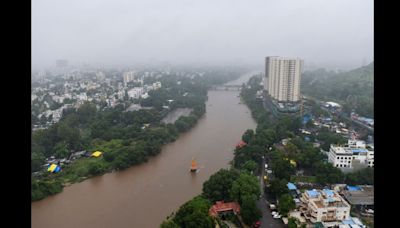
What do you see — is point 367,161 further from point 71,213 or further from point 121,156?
point 71,213

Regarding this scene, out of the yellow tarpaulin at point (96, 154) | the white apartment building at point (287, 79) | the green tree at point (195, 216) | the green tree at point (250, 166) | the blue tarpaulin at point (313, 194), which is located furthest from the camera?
the white apartment building at point (287, 79)

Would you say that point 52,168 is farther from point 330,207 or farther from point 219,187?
point 330,207

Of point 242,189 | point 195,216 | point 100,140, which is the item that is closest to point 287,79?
point 100,140

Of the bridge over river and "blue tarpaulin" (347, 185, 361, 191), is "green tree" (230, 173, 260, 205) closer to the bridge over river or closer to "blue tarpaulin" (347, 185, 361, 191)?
"blue tarpaulin" (347, 185, 361, 191)

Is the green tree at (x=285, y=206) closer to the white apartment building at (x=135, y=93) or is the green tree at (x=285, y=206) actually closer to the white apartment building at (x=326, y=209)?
the white apartment building at (x=326, y=209)

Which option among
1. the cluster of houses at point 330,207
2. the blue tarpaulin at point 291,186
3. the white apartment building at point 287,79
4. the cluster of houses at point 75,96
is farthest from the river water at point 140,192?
the white apartment building at point 287,79

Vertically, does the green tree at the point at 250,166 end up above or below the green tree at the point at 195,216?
above
